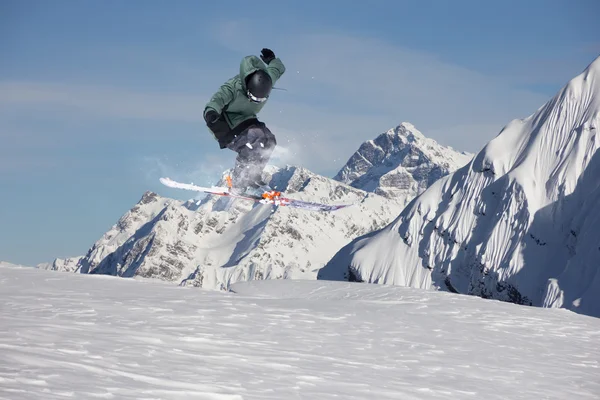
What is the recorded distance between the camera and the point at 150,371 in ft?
23.1

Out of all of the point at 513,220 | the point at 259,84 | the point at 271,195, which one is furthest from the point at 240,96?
the point at 513,220

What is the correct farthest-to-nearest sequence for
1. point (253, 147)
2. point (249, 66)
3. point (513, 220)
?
point (513, 220)
point (253, 147)
point (249, 66)

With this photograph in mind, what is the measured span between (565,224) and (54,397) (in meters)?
109

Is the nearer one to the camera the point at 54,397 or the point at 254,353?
the point at 54,397

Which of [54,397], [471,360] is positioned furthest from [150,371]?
[471,360]

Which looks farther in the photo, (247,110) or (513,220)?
(513,220)

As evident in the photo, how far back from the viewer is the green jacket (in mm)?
11633

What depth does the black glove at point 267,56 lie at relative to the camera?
12.0 metres

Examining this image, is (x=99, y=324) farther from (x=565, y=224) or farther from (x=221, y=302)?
(x=565, y=224)

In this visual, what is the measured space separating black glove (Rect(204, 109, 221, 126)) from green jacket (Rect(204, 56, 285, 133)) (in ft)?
0.18

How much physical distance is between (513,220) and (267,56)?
10268cm

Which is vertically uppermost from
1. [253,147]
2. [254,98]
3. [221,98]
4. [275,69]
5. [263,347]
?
[275,69]

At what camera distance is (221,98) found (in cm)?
1228

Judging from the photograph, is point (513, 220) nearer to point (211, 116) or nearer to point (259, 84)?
point (211, 116)
